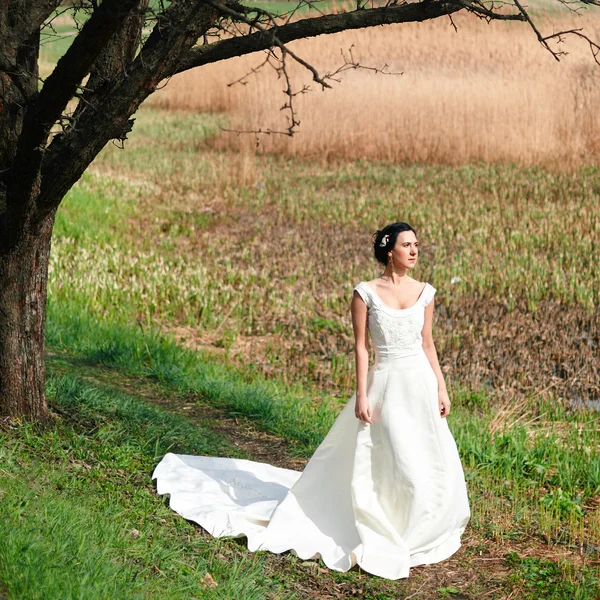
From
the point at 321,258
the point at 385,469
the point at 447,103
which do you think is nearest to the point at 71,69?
the point at 385,469

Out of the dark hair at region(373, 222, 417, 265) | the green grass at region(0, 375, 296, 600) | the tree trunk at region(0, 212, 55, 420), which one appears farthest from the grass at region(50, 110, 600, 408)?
the dark hair at region(373, 222, 417, 265)

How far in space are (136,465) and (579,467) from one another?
3.08 metres

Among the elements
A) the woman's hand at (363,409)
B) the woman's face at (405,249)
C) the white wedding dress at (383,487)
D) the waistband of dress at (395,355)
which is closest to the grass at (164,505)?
the white wedding dress at (383,487)

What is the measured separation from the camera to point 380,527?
489 centimetres

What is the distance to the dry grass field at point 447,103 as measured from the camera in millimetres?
19625

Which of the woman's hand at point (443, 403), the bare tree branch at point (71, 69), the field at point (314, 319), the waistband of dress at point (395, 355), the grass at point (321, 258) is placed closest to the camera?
the bare tree branch at point (71, 69)

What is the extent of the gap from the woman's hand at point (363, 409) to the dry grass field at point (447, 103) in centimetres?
1505

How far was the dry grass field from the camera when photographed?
19.6 m

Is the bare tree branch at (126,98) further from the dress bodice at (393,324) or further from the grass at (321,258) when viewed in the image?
the grass at (321,258)

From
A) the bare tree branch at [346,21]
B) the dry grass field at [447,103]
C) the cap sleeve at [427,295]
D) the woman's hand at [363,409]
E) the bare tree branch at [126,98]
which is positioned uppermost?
the dry grass field at [447,103]

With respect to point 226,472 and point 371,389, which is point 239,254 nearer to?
point 226,472

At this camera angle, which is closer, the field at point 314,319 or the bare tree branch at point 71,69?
the bare tree branch at point 71,69

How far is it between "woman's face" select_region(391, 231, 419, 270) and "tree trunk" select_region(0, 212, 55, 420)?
6.75 ft

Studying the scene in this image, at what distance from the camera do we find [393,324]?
4.96m
